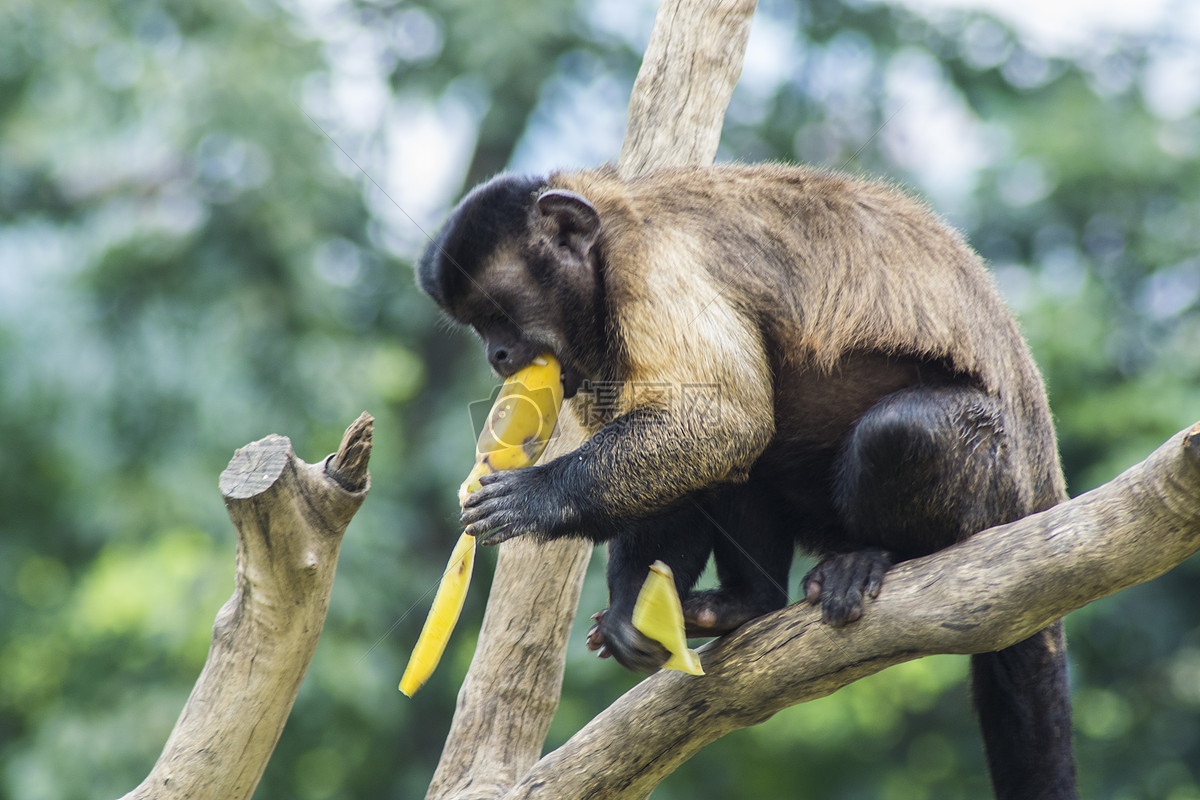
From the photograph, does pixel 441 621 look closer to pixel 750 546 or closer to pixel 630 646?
pixel 630 646

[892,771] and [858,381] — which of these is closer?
[858,381]

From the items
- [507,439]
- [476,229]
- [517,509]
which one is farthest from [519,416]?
[476,229]

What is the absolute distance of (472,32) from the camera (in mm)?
12961

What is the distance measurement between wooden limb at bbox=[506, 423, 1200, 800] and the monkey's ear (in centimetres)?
180

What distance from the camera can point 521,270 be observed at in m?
4.79

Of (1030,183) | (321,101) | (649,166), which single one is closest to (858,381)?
(649,166)

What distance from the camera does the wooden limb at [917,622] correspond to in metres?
3.47

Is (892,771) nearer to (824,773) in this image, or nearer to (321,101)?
(824,773)

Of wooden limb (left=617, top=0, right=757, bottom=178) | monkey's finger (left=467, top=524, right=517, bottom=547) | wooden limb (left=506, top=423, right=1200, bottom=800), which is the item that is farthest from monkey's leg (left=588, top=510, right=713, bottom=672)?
wooden limb (left=617, top=0, right=757, bottom=178)

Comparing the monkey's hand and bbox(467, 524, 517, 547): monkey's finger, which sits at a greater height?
the monkey's hand

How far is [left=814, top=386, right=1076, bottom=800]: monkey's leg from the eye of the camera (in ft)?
13.2

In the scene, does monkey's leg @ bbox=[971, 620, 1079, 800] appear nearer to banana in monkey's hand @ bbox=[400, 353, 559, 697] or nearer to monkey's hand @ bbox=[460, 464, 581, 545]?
monkey's hand @ bbox=[460, 464, 581, 545]

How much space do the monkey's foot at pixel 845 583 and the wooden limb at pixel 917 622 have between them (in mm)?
47

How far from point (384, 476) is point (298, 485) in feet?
29.3
